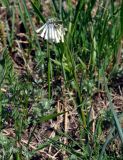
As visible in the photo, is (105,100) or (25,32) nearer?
(105,100)

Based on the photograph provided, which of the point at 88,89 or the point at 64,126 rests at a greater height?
the point at 88,89

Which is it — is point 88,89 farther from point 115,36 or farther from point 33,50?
point 33,50

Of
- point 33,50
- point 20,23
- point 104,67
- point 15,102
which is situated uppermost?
→ point 20,23

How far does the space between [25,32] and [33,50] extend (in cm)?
16

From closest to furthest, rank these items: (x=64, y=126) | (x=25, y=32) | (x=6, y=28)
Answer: (x=64, y=126), (x=6, y=28), (x=25, y=32)

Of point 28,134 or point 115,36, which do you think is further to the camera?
point 115,36

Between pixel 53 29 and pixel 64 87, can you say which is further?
pixel 64 87

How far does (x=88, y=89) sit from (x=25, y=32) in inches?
21.2

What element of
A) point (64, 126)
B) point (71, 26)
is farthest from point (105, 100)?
point (71, 26)

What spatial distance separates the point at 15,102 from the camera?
1526mm

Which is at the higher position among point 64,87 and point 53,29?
point 53,29

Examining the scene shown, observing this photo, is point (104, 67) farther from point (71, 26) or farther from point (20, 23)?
point (20, 23)

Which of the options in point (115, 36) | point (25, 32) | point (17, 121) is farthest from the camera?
point (25, 32)

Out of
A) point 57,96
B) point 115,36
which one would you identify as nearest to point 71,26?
point 115,36
